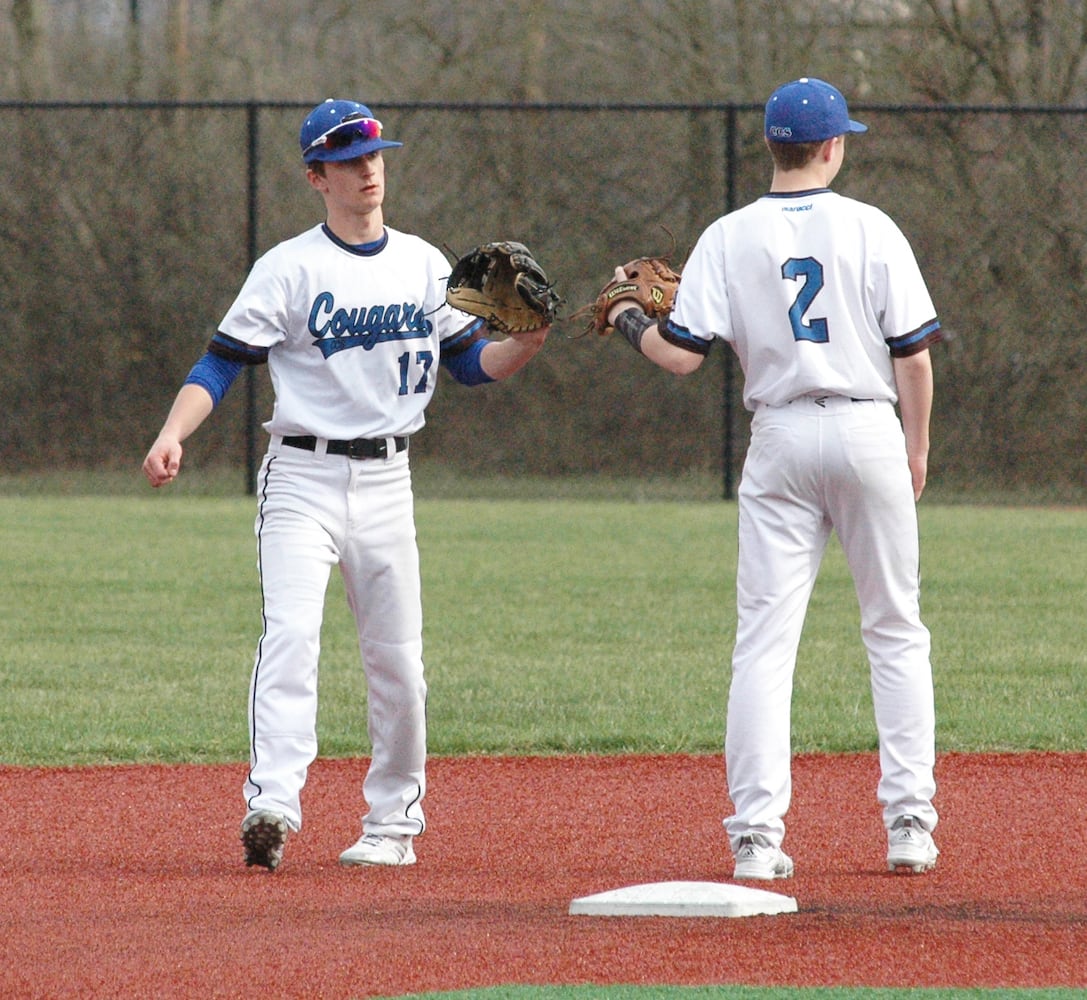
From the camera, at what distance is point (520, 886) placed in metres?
4.55

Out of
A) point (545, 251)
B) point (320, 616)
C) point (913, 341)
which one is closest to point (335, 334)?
point (320, 616)

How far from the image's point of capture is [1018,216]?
1488cm

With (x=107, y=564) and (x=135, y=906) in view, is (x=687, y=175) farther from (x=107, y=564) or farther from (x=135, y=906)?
(x=135, y=906)

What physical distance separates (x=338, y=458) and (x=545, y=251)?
10.5 m

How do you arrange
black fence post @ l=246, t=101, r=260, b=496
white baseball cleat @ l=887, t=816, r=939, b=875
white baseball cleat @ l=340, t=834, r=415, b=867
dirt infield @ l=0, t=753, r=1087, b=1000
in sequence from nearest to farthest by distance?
dirt infield @ l=0, t=753, r=1087, b=1000
white baseball cleat @ l=887, t=816, r=939, b=875
white baseball cleat @ l=340, t=834, r=415, b=867
black fence post @ l=246, t=101, r=260, b=496

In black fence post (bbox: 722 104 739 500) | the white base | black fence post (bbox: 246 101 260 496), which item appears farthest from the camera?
black fence post (bbox: 246 101 260 496)

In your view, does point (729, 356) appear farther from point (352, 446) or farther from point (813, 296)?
point (813, 296)

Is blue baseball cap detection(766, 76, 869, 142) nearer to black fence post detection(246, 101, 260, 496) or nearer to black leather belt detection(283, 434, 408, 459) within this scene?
black leather belt detection(283, 434, 408, 459)

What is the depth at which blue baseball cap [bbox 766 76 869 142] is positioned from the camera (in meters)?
4.46

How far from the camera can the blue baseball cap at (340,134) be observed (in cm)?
476

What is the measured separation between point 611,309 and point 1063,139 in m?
10.8

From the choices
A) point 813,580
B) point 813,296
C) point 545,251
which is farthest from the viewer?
point 545,251

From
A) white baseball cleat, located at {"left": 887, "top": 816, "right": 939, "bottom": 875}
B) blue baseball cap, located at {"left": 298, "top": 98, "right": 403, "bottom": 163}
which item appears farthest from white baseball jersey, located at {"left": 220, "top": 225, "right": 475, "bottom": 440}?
white baseball cleat, located at {"left": 887, "top": 816, "right": 939, "bottom": 875}

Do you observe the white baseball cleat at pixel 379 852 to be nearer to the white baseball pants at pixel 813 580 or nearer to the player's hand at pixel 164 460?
the white baseball pants at pixel 813 580
